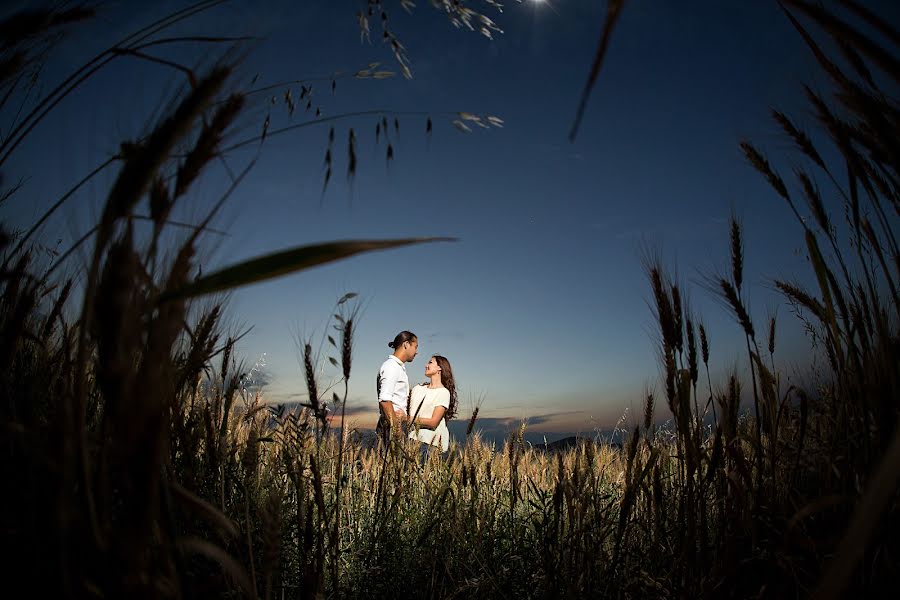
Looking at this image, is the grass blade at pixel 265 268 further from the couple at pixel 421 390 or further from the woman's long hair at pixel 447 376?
the woman's long hair at pixel 447 376

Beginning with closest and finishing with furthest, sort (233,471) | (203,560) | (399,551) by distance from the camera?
(203,560)
(399,551)
(233,471)

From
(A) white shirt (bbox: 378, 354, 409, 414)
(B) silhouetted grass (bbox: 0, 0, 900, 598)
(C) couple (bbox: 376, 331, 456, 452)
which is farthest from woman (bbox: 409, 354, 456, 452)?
(B) silhouetted grass (bbox: 0, 0, 900, 598)

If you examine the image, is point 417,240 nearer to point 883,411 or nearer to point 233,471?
point 883,411

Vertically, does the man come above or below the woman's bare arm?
above

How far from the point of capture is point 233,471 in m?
2.35

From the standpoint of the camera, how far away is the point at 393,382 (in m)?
7.17

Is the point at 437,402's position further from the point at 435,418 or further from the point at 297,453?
the point at 297,453

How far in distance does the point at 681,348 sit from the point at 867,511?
1412mm

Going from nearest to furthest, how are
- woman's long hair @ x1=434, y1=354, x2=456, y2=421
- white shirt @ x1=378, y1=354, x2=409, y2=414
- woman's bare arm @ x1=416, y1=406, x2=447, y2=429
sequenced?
white shirt @ x1=378, y1=354, x2=409, y2=414, woman's bare arm @ x1=416, y1=406, x2=447, y2=429, woman's long hair @ x1=434, y1=354, x2=456, y2=421

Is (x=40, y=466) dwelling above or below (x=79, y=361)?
below

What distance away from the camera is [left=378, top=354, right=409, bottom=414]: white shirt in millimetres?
7066

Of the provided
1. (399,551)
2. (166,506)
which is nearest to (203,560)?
(399,551)

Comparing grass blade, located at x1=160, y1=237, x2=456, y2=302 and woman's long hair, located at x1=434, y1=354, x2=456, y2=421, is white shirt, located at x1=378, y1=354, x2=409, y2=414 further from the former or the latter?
grass blade, located at x1=160, y1=237, x2=456, y2=302

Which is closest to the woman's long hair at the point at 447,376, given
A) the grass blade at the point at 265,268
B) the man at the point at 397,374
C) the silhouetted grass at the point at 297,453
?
the man at the point at 397,374
